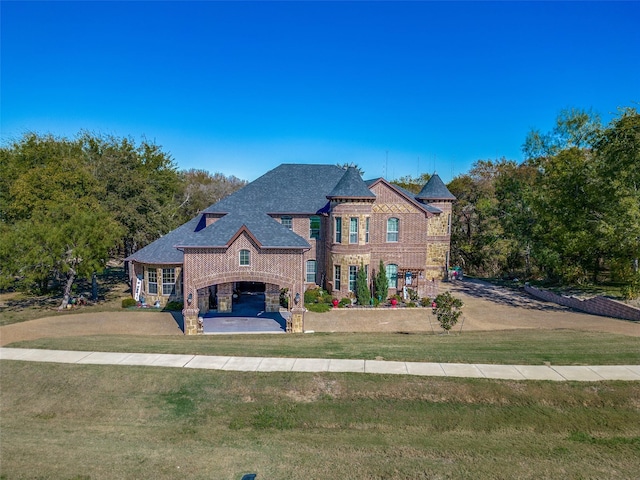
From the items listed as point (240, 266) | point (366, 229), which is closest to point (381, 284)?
point (366, 229)

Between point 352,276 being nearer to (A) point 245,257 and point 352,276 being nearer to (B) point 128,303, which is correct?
(A) point 245,257

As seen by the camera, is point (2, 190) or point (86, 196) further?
point (2, 190)

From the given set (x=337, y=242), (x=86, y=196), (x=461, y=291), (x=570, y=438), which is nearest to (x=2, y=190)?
(x=86, y=196)

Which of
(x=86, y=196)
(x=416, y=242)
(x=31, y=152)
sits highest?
(x=31, y=152)

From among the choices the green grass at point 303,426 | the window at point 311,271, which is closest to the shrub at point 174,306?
the window at point 311,271

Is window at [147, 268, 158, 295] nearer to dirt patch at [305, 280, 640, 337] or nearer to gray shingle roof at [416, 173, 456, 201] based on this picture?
dirt patch at [305, 280, 640, 337]

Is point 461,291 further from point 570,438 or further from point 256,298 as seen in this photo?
point 570,438
